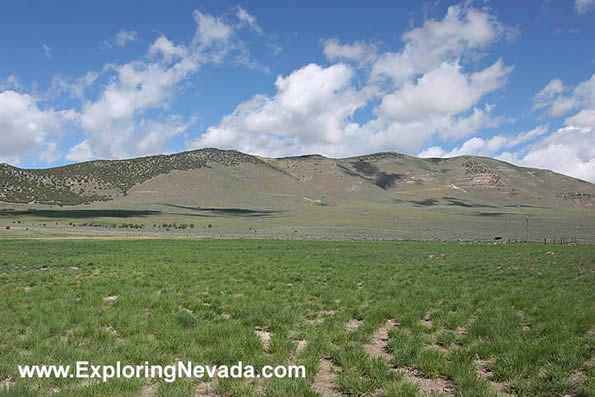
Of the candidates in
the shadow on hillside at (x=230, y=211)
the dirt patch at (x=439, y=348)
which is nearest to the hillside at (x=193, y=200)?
the shadow on hillside at (x=230, y=211)

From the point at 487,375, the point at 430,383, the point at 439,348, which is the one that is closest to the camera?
the point at 430,383

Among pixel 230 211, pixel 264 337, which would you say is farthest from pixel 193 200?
pixel 264 337

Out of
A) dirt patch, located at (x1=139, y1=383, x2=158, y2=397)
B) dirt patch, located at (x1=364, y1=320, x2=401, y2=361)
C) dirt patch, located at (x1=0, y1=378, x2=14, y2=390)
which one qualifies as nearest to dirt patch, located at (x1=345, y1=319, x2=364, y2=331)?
dirt patch, located at (x1=364, y1=320, x2=401, y2=361)

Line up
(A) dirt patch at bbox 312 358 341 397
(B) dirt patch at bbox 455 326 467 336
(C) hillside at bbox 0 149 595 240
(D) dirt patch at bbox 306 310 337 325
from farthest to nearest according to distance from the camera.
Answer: (C) hillside at bbox 0 149 595 240
(D) dirt patch at bbox 306 310 337 325
(B) dirt patch at bbox 455 326 467 336
(A) dirt patch at bbox 312 358 341 397

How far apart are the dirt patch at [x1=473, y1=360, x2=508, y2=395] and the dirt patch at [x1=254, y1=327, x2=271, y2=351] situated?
3.66 metres

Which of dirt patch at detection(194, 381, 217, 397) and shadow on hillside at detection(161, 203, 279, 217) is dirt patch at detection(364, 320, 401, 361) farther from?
shadow on hillside at detection(161, 203, 279, 217)

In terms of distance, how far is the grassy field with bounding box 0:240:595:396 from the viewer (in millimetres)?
5844

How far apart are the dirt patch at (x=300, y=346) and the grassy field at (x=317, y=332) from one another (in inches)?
1.6

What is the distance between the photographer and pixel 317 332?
8.38 m

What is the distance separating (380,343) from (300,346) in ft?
5.36

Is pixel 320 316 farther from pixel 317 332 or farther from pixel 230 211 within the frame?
pixel 230 211

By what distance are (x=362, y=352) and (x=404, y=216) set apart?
366 ft

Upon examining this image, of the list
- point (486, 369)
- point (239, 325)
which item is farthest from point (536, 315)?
point (239, 325)

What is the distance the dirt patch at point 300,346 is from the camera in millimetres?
7331
